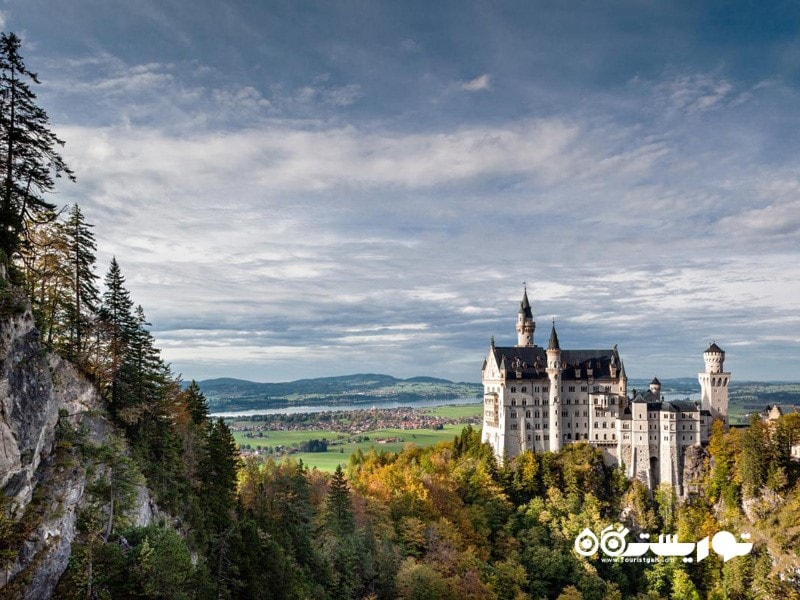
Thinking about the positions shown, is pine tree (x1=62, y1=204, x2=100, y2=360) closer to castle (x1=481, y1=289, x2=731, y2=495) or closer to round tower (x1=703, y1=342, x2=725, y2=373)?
castle (x1=481, y1=289, x2=731, y2=495)

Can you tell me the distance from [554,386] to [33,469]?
83108mm

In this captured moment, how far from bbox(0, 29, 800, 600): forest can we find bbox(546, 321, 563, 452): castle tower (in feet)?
9.57

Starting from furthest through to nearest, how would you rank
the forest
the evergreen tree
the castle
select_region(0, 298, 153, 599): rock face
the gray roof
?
the gray roof → the castle → the evergreen tree → the forest → select_region(0, 298, 153, 599): rock face

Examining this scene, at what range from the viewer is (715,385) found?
97.5 metres

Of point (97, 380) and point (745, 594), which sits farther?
point (745, 594)

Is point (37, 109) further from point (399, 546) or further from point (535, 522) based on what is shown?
point (535, 522)

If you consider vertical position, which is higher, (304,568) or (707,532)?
(304,568)

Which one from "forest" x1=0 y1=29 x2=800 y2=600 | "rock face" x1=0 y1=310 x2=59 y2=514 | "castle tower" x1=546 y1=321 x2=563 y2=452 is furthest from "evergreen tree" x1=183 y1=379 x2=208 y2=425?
"castle tower" x1=546 y1=321 x2=563 y2=452

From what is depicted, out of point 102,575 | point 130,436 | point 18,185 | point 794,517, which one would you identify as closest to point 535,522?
point 794,517

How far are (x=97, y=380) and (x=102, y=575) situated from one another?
1582cm

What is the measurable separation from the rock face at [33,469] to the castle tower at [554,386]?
79.0m

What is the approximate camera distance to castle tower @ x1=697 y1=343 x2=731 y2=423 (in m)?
96.9

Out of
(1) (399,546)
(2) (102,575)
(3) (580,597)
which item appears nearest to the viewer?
(2) (102,575)

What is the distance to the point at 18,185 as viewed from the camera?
3394 centimetres
